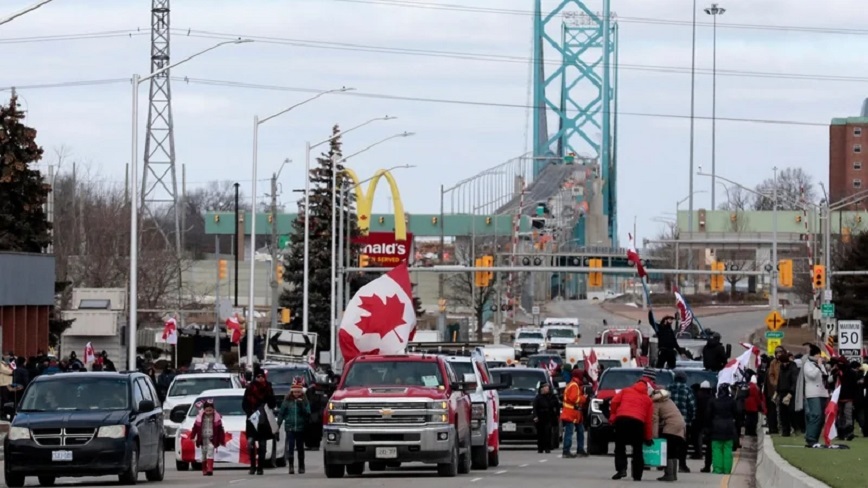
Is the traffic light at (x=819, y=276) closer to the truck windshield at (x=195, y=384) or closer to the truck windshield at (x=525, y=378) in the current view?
the truck windshield at (x=525, y=378)

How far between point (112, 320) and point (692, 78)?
68.0m

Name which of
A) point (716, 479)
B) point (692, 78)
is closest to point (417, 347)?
point (716, 479)

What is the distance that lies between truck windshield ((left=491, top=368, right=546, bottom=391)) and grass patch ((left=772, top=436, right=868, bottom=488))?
7.45 meters

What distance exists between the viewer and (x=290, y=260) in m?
85.5

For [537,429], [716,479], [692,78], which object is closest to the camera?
[716,479]

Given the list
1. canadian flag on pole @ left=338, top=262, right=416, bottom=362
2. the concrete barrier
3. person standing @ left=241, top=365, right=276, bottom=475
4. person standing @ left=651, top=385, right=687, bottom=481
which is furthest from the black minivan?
the concrete barrier

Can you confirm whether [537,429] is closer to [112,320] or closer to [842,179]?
Answer: [112,320]

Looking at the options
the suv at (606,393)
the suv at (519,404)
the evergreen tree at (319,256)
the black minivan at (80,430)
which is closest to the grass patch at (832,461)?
the suv at (606,393)

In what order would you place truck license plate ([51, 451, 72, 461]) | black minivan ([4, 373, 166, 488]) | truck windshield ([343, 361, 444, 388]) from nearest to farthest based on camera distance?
truck license plate ([51, 451, 72, 461]) < black minivan ([4, 373, 166, 488]) < truck windshield ([343, 361, 444, 388])

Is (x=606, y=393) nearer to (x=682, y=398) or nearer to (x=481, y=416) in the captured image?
(x=682, y=398)

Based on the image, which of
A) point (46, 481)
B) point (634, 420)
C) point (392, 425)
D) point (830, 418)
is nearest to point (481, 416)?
point (392, 425)

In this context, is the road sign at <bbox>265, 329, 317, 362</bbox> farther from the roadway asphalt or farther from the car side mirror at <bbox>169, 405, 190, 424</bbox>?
the roadway asphalt

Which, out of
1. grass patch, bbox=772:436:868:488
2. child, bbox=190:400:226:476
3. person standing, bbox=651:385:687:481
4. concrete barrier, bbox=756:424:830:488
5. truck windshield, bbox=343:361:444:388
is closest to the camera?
concrete barrier, bbox=756:424:830:488

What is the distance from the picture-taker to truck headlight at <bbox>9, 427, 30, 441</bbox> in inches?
930
